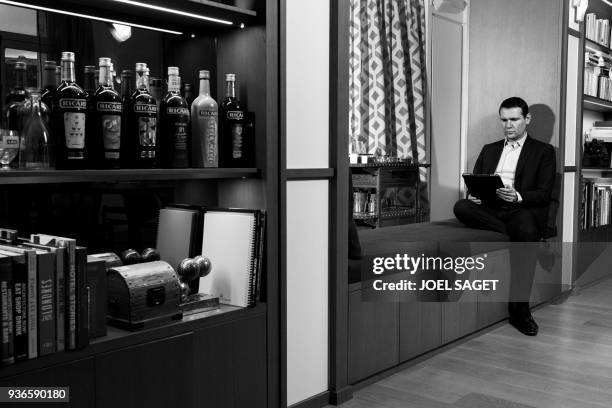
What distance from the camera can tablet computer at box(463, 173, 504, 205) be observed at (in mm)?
3755

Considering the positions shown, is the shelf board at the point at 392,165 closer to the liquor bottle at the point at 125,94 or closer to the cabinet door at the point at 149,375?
the liquor bottle at the point at 125,94

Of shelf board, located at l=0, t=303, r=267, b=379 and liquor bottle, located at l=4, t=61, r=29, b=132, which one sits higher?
liquor bottle, located at l=4, t=61, r=29, b=132

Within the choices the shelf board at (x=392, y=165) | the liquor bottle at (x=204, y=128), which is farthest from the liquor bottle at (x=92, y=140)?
the shelf board at (x=392, y=165)

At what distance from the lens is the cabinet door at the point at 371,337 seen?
266cm

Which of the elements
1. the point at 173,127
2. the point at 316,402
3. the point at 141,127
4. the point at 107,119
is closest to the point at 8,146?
the point at 107,119

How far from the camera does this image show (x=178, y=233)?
7.06ft

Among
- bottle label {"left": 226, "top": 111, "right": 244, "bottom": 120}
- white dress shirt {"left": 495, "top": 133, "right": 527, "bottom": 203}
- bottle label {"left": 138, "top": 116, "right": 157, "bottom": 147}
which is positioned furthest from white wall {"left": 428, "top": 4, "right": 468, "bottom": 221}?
bottle label {"left": 138, "top": 116, "right": 157, "bottom": 147}

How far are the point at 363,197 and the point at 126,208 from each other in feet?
10.7

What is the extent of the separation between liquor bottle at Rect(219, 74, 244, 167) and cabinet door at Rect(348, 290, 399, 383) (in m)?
0.84

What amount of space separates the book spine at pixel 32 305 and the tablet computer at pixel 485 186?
2801mm

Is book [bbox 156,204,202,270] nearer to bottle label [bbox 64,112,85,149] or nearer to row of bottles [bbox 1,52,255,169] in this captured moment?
row of bottles [bbox 1,52,255,169]

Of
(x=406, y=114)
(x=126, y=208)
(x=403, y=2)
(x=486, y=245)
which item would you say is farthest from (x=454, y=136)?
(x=126, y=208)

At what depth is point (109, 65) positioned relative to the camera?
184 centimetres

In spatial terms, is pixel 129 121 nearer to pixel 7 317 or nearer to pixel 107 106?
pixel 107 106
